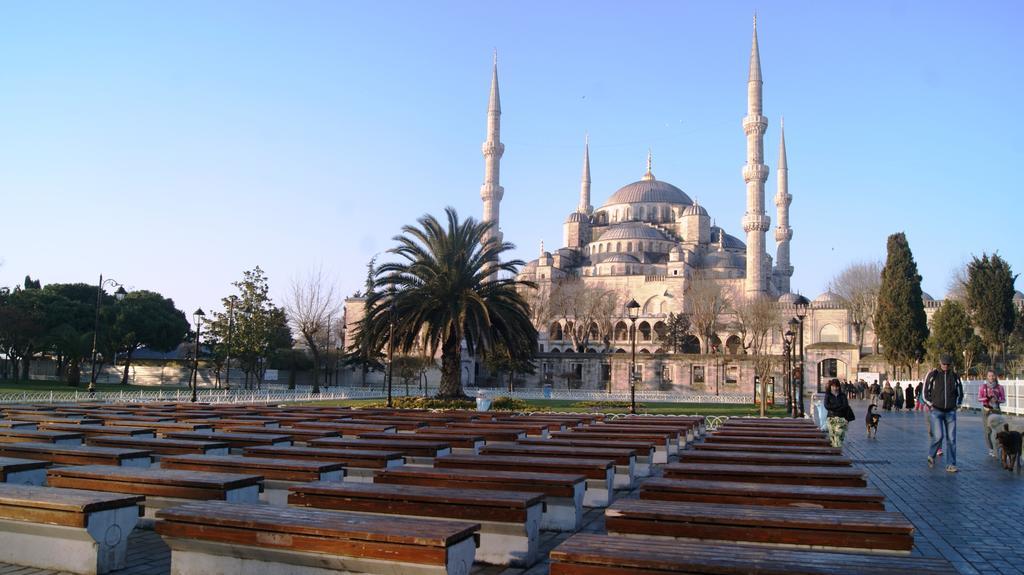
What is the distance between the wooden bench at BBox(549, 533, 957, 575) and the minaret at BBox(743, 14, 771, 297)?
58.7m

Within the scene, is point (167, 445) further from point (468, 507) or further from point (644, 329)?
point (644, 329)

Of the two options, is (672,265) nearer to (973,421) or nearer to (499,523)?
(973,421)

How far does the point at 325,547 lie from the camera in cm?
379

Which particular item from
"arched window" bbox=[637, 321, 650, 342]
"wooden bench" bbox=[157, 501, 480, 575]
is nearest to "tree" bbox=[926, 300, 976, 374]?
"arched window" bbox=[637, 321, 650, 342]

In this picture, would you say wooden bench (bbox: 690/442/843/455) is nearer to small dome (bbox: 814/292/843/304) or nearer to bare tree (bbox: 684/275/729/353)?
bare tree (bbox: 684/275/729/353)

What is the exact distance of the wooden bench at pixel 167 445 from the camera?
26.1 feet

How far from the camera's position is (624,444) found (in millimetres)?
8477

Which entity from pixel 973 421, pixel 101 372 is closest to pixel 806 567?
pixel 973 421

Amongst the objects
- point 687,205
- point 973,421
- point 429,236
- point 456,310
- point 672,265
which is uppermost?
point 687,205

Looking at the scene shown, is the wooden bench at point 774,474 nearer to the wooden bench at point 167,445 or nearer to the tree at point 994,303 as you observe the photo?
the wooden bench at point 167,445

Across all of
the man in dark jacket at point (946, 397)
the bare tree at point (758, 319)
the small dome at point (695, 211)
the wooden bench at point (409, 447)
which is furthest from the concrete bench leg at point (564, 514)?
the small dome at point (695, 211)

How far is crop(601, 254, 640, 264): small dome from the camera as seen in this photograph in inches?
3059

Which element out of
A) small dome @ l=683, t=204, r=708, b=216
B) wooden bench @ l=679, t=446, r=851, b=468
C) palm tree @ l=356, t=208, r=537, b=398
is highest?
small dome @ l=683, t=204, r=708, b=216

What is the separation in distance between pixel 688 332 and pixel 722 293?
14.2 ft
